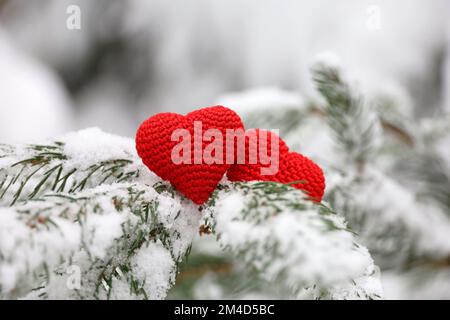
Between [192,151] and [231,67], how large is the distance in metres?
1.40

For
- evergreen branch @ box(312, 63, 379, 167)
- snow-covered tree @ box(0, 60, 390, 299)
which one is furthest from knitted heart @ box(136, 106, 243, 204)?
evergreen branch @ box(312, 63, 379, 167)

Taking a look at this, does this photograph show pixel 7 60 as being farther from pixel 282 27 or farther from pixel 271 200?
pixel 271 200

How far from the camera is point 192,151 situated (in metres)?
0.39

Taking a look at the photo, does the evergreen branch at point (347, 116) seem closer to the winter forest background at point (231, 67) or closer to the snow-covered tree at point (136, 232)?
the winter forest background at point (231, 67)

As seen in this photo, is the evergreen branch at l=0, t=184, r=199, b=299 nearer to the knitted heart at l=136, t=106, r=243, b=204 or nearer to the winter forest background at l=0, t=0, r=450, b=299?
the knitted heart at l=136, t=106, r=243, b=204

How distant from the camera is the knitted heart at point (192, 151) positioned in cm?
38

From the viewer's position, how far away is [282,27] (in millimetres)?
1799

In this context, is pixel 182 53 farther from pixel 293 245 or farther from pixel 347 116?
pixel 293 245

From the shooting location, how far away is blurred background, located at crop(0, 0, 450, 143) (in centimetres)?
152

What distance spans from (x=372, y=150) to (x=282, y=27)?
1.10 m

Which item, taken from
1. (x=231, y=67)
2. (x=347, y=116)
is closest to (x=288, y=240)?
(x=347, y=116)

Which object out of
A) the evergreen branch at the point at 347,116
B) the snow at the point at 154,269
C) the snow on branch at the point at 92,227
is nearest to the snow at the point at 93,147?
the snow on branch at the point at 92,227

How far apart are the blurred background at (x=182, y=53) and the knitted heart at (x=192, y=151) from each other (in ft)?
3.70
